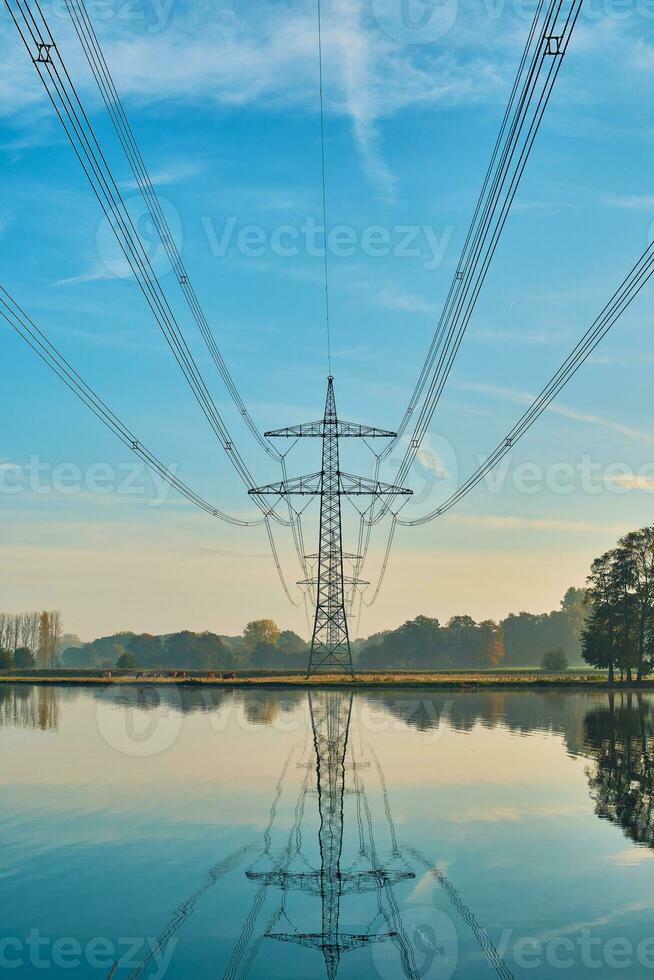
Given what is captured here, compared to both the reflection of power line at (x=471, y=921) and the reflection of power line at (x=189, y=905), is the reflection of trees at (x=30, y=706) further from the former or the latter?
the reflection of power line at (x=471, y=921)

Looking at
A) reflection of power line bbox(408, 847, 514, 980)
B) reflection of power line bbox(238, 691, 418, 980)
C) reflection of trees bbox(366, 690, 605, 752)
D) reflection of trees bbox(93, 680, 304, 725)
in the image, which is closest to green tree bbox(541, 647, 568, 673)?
reflection of trees bbox(366, 690, 605, 752)

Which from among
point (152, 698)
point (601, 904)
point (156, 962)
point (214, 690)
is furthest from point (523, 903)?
point (214, 690)

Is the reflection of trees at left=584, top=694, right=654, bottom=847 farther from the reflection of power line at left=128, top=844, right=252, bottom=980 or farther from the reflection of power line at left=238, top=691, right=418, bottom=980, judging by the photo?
the reflection of power line at left=128, top=844, right=252, bottom=980

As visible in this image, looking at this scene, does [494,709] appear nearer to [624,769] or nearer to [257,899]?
[624,769]

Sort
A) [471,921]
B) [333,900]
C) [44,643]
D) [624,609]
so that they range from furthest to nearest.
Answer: [44,643] → [624,609] → [333,900] → [471,921]

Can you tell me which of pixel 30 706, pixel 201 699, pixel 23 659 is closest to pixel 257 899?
pixel 30 706

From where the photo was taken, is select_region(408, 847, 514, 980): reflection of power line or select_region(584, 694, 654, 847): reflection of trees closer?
select_region(408, 847, 514, 980): reflection of power line
